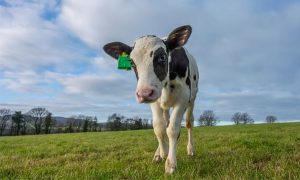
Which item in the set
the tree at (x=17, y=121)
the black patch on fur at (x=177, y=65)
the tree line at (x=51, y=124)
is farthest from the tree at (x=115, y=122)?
the black patch on fur at (x=177, y=65)

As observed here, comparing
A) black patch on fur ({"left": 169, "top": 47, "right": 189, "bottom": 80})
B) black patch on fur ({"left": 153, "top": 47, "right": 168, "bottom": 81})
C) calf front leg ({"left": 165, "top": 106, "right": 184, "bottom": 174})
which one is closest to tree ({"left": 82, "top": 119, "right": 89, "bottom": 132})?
black patch on fur ({"left": 169, "top": 47, "right": 189, "bottom": 80})

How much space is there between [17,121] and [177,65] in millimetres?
108337

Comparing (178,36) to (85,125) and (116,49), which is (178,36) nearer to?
(116,49)

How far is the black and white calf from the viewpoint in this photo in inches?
232

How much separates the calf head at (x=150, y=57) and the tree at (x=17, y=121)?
10576cm

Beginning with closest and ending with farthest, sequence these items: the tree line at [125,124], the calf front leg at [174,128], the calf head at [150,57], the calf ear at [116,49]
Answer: the calf head at [150,57]
the calf front leg at [174,128]
the calf ear at [116,49]
the tree line at [125,124]

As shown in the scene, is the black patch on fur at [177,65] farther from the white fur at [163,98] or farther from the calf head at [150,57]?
the calf head at [150,57]

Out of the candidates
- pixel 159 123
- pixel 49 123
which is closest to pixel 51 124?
pixel 49 123

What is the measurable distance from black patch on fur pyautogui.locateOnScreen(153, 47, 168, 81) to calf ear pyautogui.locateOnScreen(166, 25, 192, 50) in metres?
0.53

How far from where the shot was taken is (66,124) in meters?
103

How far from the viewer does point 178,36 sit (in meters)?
6.96

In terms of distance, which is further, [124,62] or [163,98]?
[163,98]

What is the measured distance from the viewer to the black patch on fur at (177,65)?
7.31 m

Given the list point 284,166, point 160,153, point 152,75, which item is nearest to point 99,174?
point 152,75
